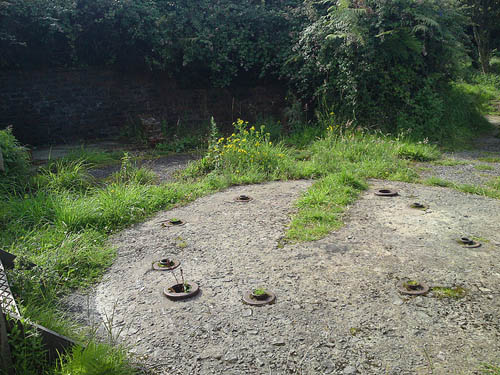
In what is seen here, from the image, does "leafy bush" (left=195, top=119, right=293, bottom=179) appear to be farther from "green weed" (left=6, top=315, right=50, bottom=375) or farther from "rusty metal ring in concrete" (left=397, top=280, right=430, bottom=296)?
"green weed" (left=6, top=315, right=50, bottom=375)

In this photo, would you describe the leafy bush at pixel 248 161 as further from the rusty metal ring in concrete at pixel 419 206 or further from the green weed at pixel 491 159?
the green weed at pixel 491 159

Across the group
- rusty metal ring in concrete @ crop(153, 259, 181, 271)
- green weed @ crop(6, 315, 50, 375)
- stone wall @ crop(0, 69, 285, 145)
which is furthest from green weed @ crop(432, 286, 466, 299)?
stone wall @ crop(0, 69, 285, 145)

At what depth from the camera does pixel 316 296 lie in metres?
2.83

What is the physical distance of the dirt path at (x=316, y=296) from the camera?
88.8 inches

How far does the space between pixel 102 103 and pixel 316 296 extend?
24.6 ft

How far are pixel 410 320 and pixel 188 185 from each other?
357 cm

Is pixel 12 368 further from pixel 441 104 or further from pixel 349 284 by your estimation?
pixel 441 104

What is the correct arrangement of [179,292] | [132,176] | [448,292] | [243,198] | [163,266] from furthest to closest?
[132,176], [243,198], [163,266], [179,292], [448,292]

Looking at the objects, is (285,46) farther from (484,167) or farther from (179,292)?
(179,292)

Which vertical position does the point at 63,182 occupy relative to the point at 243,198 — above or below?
above

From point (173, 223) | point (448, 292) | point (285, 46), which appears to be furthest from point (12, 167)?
point (285, 46)

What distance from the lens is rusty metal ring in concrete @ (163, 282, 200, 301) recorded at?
9.36ft

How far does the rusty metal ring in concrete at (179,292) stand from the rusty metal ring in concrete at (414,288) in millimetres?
1364

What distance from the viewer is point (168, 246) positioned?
376 centimetres
